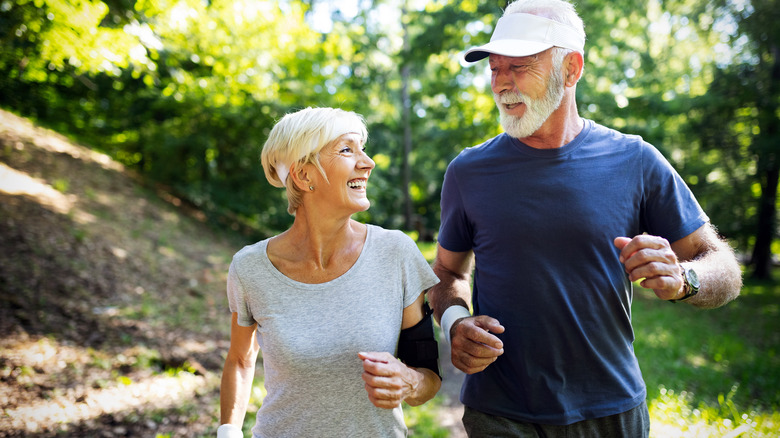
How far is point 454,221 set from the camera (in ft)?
8.07

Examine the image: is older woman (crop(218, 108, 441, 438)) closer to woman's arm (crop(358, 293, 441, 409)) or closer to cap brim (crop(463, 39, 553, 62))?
woman's arm (crop(358, 293, 441, 409))

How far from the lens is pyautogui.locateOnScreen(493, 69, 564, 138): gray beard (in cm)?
223

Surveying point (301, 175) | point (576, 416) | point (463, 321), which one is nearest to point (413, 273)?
point (463, 321)

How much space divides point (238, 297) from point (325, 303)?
378 mm

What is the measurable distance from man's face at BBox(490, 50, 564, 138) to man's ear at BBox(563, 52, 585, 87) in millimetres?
48

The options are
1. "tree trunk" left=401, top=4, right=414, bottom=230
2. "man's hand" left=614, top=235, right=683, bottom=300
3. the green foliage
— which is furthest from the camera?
"tree trunk" left=401, top=4, right=414, bottom=230

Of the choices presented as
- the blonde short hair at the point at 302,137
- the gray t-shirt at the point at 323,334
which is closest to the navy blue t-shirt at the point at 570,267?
the gray t-shirt at the point at 323,334

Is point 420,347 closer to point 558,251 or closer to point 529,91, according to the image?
point 558,251

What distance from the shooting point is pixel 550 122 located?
2266 mm

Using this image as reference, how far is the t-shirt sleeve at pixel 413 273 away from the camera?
2180 mm

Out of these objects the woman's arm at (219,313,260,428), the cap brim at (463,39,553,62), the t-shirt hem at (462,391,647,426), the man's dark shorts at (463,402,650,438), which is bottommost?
the man's dark shorts at (463,402,650,438)

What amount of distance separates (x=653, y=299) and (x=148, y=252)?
12485 mm

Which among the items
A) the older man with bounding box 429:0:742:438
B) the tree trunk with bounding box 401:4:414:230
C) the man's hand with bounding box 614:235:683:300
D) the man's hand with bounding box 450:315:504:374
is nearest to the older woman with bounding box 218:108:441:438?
the man's hand with bounding box 450:315:504:374

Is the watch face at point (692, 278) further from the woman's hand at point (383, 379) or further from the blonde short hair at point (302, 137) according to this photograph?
the blonde short hair at point (302, 137)
